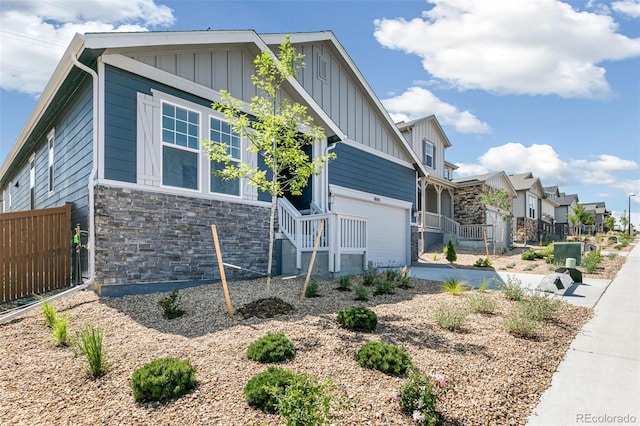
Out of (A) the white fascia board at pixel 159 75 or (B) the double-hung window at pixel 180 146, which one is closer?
(A) the white fascia board at pixel 159 75

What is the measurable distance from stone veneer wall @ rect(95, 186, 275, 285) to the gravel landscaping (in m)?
0.68

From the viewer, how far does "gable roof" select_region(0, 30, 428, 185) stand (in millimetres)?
6312

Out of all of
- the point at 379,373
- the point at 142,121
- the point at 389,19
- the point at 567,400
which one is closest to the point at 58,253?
the point at 142,121

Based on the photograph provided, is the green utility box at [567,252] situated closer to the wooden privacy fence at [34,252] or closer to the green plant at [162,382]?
the green plant at [162,382]

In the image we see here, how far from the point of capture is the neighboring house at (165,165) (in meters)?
6.58

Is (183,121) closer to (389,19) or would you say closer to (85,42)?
(85,42)

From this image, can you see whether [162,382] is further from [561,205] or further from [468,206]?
[561,205]

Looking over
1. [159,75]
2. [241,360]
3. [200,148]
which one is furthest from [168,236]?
[241,360]

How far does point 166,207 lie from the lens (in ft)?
24.0

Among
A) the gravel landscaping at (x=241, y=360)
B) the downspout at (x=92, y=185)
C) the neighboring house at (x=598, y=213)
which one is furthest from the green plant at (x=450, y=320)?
the neighboring house at (x=598, y=213)

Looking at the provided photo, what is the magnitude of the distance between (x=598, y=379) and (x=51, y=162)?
12039mm

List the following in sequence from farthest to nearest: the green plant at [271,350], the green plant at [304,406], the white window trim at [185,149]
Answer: the white window trim at [185,149]
the green plant at [271,350]
the green plant at [304,406]

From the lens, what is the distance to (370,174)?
13031mm

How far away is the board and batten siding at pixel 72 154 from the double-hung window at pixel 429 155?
18.0 m
